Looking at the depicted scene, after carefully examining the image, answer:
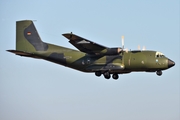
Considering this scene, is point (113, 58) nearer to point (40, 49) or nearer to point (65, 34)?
point (65, 34)

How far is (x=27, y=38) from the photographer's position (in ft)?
144

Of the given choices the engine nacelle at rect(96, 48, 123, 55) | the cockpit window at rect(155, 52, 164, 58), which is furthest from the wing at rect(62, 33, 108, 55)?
the cockpit window at rect(155, 52, 164, 58)

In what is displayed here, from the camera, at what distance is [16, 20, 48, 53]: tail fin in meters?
43.4

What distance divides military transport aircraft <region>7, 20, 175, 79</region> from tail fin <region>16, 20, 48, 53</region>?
0.71m

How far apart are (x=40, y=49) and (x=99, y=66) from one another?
6.72 m

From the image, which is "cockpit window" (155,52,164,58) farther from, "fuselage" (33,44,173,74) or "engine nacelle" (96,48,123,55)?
"engine nacelle" (96,48,123,55)

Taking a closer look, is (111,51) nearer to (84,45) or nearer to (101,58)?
(101,58)

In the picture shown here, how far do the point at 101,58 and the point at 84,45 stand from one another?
6.39ft

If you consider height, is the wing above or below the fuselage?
above

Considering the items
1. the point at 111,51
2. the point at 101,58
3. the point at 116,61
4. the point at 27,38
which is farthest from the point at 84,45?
the point at 27,38

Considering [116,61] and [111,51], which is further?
[116,61]

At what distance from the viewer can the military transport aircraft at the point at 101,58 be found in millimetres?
38344

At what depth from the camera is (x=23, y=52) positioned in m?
41.5

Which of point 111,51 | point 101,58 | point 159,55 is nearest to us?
point 159,55
